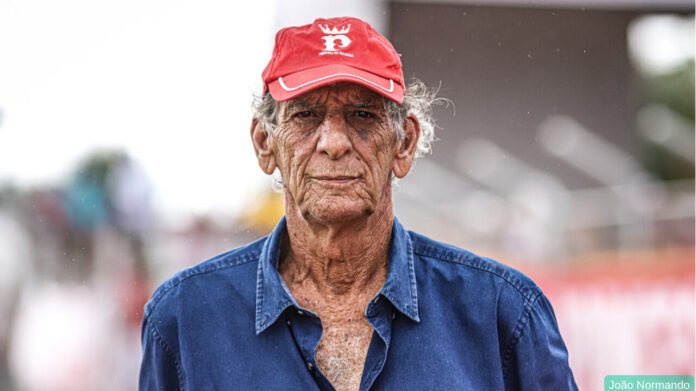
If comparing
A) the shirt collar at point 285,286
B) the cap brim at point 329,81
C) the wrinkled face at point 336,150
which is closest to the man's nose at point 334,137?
the wrinkled face at point 336,150

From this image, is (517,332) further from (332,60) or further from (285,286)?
(332,60)

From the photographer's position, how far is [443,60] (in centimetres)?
309

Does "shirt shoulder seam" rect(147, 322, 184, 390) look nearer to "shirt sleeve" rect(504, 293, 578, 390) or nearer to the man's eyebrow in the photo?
the man's eyebrow

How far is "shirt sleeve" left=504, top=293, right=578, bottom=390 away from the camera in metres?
2.42

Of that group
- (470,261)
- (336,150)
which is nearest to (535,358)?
(470,261)

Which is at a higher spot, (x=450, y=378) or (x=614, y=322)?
(x=450, y=378)

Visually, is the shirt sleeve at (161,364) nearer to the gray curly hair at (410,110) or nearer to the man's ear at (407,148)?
the gray curly hair at (410,110)

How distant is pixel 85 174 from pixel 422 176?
8214 mm

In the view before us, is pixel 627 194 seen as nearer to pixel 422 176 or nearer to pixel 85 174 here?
pixel 422 176

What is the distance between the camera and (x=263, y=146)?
8.61ft

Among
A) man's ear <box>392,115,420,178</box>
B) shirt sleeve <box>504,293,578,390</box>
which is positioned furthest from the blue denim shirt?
man's ear <box>392,115,420,178</box>

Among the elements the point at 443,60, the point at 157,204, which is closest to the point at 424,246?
the point at 443,60

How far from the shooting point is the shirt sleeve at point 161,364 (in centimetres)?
250

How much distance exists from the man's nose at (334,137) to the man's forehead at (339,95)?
0.05 m
